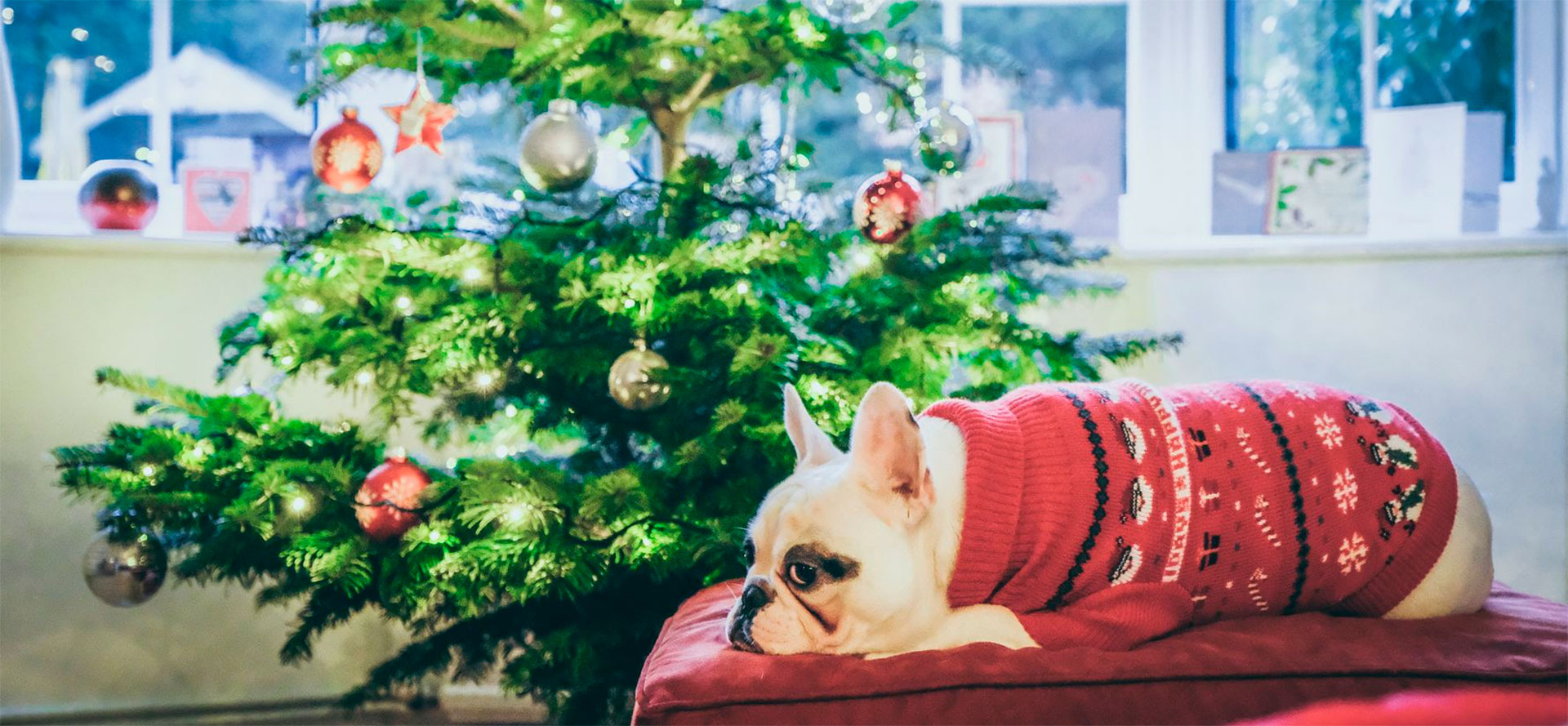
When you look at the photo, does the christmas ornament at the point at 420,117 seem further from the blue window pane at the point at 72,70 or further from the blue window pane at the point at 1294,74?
the blue window pane at the point at 1294,74

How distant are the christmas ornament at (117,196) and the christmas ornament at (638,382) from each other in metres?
1.44

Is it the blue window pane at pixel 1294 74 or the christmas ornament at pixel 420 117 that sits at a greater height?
the blue window pane at pixel 1294 74

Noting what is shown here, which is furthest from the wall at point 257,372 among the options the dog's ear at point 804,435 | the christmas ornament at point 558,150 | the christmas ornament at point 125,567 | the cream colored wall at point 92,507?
the dog's ear at point 804,435

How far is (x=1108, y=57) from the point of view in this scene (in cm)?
297

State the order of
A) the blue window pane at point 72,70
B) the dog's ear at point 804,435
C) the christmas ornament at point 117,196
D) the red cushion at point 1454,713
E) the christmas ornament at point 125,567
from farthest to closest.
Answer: the blue window pane at point 72,70, the christmas ornament at point 117,196, the christmas ornament at point 125,567, the dog's ear at point 804,435, the red cushion at point 1454,713

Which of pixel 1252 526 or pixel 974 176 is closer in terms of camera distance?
pixel 1252 526

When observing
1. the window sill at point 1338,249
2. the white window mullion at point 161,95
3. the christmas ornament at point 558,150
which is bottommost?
the window sill at point 1338,249

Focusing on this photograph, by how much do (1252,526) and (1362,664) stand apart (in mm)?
187

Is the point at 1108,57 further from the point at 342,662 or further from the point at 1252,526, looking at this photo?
the point at 342,662

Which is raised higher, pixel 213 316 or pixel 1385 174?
pixel 1385 174

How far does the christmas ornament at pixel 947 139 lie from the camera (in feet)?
6.43

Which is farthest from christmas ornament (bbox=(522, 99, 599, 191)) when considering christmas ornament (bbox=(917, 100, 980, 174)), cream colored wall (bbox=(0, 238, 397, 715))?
cream colored wall (bbox=(0, 238, 397, 715))

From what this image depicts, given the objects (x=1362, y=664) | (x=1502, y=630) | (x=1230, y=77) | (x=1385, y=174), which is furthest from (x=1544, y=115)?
(x=1362, y=664)

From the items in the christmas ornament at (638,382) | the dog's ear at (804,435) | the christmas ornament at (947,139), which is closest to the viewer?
the dog's ear at (804,435)
